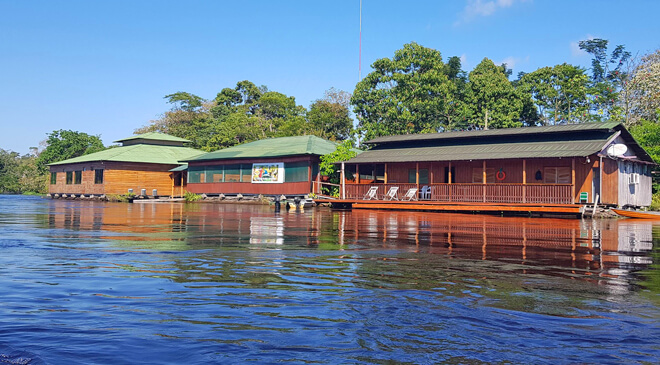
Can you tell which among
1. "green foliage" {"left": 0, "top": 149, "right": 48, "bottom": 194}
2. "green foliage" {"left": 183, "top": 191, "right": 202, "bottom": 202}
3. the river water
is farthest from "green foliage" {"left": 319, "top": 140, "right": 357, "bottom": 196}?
"green foliage" {"left": 0, "top": 149, "right": 48, "bottom": 194}

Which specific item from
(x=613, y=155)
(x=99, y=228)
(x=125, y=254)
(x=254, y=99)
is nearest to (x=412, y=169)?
(x=613, y=155)

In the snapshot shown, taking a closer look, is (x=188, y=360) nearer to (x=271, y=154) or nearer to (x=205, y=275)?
(x=205, y=275)

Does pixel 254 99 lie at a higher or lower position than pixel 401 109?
higher

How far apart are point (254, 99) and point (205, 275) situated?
74.4 metres

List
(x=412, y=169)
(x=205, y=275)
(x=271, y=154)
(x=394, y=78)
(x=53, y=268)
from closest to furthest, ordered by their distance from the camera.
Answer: (x=205, y=275) < (x=53, y=268) < (x=412, y=169) < (x=271, y=154) < (x=394, y=78)

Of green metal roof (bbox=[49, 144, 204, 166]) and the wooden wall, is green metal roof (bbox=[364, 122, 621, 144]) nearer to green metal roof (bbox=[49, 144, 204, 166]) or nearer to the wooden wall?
green metal roof (bbox=[49, 144, 204, 166])

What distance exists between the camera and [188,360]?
161 inches

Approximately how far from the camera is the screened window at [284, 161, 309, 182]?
1544 inches

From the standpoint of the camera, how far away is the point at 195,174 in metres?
47.8

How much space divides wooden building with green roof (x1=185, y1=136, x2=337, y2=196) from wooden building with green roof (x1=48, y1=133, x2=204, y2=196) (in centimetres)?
543

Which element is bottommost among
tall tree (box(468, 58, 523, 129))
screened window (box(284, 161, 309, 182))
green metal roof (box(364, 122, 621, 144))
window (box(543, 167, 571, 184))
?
window (box(543, 167, 571, 184))

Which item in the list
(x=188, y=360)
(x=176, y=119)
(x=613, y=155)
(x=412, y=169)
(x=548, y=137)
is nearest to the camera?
(x=188, y=360)

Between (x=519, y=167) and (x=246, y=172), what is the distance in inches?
871

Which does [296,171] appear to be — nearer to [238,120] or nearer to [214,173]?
[214,173]
